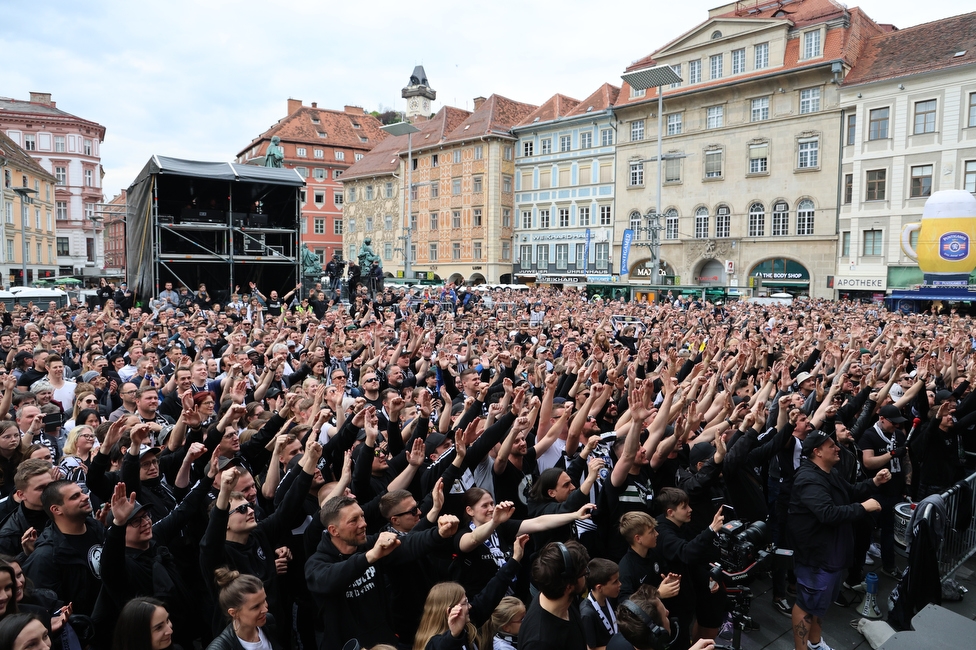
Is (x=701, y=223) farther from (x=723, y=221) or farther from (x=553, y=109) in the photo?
(x=553, y=109)

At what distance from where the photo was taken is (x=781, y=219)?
3791cm

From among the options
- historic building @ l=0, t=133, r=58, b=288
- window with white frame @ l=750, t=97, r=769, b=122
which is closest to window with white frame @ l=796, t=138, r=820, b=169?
window with white frame @ l=750, t=97, r=769, b=122

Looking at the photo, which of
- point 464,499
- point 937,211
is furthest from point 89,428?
point 937,211

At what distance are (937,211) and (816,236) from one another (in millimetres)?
11509

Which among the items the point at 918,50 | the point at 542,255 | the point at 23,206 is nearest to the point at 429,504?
the point at 918,50

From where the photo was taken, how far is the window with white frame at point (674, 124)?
137 feet

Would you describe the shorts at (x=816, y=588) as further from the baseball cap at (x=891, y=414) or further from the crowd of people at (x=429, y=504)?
the baseball cap at (x=891, y=414)

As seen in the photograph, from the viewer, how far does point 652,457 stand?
5207 millimetres

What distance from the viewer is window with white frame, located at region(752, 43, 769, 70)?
37.9 metres

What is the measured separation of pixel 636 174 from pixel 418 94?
44.0 m

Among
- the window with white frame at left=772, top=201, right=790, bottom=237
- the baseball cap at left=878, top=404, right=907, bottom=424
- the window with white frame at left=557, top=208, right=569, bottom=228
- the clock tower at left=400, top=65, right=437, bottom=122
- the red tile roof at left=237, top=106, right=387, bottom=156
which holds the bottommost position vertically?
the baseball cap at left=878, top=404, right=907, bottom=424

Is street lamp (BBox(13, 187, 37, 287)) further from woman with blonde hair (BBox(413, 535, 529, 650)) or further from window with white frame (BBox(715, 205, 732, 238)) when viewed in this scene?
window with white frame (BBox(715, 205, 732, 238))

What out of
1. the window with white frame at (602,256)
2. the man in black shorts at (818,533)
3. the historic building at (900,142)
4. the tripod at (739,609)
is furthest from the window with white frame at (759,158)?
the tripod at (739,609)

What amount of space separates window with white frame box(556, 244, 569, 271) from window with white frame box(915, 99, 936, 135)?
75.7ft
